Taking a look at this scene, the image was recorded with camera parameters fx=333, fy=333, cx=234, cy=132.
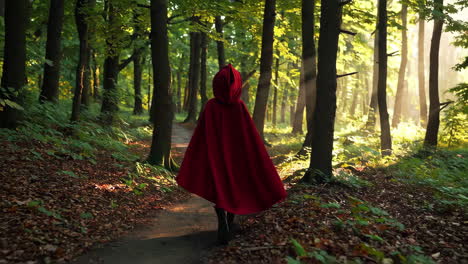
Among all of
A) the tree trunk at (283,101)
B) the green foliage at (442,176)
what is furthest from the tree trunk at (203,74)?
the green foliage at (442,176)

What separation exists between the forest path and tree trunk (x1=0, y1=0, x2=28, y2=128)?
4894mm

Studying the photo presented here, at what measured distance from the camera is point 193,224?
20.2ft

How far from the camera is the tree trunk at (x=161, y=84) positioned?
8828mm

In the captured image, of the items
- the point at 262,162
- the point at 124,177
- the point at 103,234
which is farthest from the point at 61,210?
the point at 262,162

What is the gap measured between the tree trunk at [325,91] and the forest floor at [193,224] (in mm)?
446

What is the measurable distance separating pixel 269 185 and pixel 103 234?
106 inches

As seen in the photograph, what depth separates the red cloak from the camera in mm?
4969

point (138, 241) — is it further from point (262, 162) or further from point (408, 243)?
point (408, 243)

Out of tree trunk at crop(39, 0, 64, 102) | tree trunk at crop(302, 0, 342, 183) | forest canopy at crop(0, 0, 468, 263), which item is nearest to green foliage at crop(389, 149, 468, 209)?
forest canopy at crop(0, 0, 468, 263)

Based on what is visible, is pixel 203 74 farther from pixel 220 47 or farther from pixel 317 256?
pixel 317 256

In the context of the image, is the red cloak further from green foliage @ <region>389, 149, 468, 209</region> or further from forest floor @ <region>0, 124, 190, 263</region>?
green foliage @ <region>389, 149, 468, 209</region>

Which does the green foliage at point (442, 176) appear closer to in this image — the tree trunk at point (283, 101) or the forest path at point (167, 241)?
the forest path at point (167, 241)

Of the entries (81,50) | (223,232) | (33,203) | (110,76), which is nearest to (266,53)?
(81,50)

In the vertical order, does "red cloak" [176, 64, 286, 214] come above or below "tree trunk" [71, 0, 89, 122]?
below
